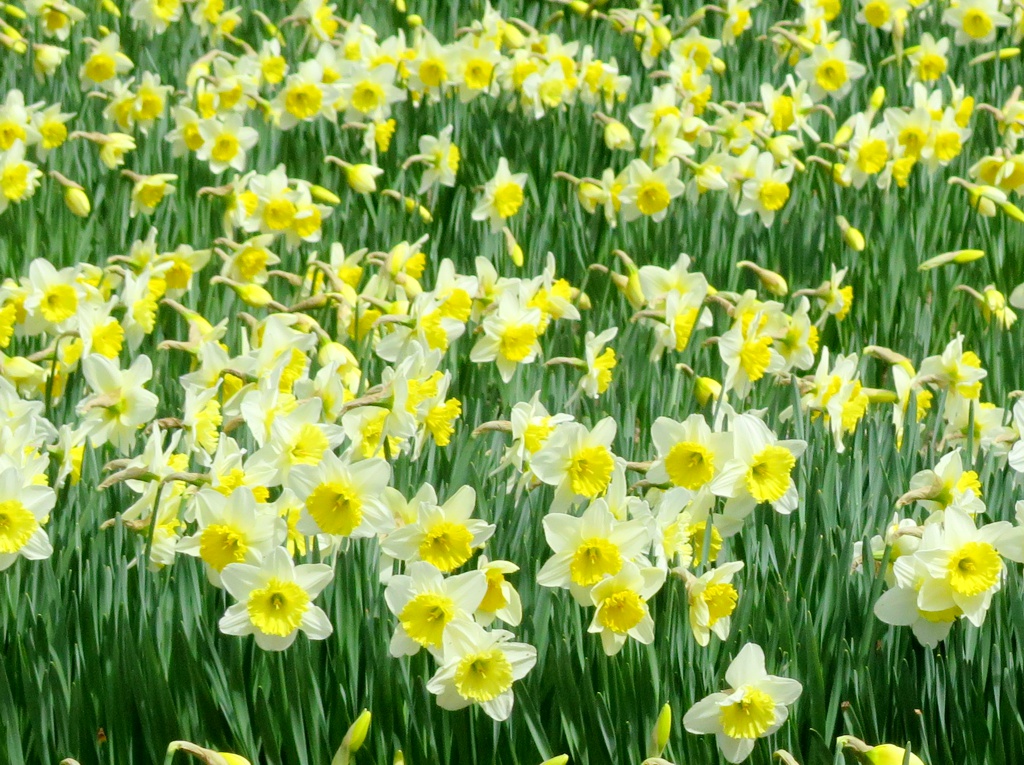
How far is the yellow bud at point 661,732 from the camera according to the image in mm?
1538

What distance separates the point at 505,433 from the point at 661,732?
3.26 ft

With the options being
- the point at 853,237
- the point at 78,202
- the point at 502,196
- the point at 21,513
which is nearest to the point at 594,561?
the point at 21,513

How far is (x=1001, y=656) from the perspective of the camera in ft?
5.74

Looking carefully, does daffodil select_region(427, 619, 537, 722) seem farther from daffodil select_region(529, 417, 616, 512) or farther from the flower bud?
the flower bud

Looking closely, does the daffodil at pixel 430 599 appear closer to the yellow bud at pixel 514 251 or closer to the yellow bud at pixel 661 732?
the yellow bud at pixel 661 732

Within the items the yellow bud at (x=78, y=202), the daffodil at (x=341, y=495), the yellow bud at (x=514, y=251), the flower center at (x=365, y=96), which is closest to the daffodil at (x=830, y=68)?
the flower center at (x=365, y=96)

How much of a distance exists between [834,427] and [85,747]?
4.49ft

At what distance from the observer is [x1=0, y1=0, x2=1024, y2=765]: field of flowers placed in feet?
5.49

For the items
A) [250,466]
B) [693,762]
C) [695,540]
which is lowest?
[693,762]

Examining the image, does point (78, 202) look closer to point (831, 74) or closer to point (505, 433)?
point (505, 433)

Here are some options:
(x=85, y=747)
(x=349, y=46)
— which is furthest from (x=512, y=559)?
(x=349, y=46)

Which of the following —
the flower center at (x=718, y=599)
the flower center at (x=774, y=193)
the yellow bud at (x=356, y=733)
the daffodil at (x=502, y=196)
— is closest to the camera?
the yellow bud at (x=356, y=733)

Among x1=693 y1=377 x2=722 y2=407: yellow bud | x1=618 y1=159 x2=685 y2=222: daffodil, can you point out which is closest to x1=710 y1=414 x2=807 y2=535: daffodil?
x1=693 y1=377 x2=722 y2=407: yellow bud

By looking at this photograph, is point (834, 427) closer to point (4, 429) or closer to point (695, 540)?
point (695, 540)
